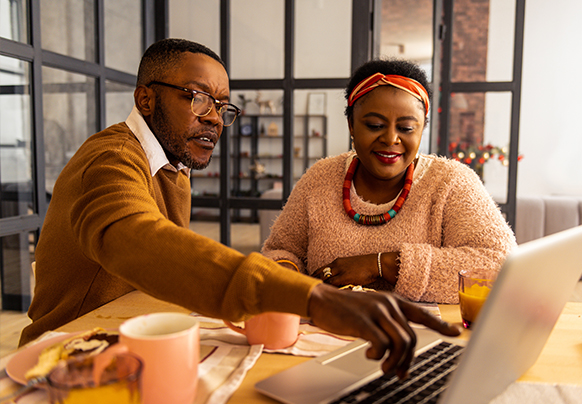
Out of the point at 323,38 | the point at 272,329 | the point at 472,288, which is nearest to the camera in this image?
the point at 272,329

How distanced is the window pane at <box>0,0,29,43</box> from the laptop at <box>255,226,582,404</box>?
194 centimetres

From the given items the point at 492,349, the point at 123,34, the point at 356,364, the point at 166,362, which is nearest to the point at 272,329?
the point at 356,364

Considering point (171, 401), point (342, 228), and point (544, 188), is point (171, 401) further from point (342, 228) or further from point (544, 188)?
point (544, 188)

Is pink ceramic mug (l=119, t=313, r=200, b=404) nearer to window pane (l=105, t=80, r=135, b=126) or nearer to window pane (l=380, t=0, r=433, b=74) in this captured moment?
window pane (l=105, t=80, r=135, b=126)

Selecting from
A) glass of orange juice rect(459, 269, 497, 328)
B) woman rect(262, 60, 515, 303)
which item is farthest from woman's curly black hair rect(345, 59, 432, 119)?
glass of orange juice rect(459, 269, 497, 328)

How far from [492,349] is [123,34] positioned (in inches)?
101

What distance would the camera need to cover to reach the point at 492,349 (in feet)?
1.57

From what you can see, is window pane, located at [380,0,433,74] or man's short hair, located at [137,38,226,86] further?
window pane, located at [380,0,433,74]

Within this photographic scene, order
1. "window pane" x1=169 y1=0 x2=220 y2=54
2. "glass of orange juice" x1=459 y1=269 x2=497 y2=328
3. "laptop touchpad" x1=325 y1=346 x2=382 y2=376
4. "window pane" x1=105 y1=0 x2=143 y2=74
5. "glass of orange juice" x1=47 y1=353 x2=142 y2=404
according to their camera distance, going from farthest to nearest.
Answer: "window pane" x1=169 y1=0 x2=220 y2=54
"window pane" x1=105 y1=0 x2=143 y2=74
"glass of orange juice" x1=459 y1=269 x2=497 y2=328
"laptop touchpad" x1=325 y1=346 x2=382 y2=376
"glass of orange juice" x1=47 y1=353 x2=142 y2=404

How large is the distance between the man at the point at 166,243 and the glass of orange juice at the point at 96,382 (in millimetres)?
147

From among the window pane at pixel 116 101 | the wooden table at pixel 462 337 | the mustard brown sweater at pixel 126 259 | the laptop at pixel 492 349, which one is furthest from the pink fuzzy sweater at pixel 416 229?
the window pane at pixel 116 101

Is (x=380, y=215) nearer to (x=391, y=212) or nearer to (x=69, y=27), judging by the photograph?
(x=391, y=212)

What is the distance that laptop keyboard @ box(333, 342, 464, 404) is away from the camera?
0.56m

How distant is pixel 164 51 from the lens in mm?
1247
